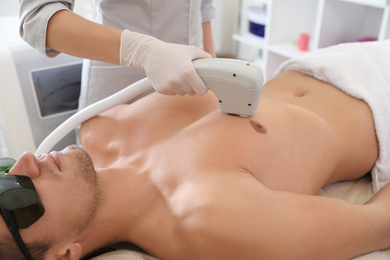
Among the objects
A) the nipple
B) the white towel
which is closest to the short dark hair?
the nipple

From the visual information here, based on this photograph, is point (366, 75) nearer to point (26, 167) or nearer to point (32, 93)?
point (26, 167)

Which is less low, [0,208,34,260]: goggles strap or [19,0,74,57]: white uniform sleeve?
[19,0,74,57]: white uniform sleeve

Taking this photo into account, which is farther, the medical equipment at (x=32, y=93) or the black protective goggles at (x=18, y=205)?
the medical equipment at (x=32, y=93)

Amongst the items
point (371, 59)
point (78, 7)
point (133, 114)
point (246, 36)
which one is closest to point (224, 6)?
point (246, 36)

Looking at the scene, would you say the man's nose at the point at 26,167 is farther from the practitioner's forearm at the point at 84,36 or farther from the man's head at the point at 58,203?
the practitioner's forearm at the point at 84,36

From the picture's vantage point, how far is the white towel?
1233 mm

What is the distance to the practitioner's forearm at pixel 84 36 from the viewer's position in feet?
3.57

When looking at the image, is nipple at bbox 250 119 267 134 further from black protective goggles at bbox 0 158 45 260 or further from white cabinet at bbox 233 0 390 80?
white cabinet at bbox 233 0 390 80

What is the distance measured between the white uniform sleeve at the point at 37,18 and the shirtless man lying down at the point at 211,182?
0.99 feet

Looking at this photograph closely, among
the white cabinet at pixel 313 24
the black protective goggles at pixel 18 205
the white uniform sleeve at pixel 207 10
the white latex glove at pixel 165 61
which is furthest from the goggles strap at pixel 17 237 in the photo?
the white cabinet at pixel 313 24

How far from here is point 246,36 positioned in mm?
3133

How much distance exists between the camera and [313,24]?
2.74m

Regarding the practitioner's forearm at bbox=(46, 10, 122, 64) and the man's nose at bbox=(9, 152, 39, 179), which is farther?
the practitioner's forearm at bbox=(46, 10, 122, 64)

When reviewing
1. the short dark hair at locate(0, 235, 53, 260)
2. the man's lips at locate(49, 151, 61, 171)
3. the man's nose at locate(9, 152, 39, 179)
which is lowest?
the short dark hair at locate(0, 235, 53, 260)
